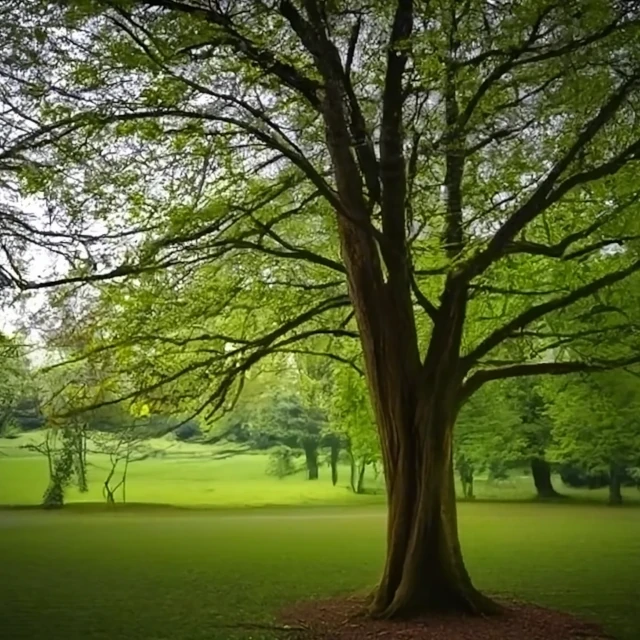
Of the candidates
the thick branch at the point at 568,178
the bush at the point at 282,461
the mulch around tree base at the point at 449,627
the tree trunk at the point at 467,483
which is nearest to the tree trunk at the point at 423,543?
the mulch around tree base at the point at 449,627

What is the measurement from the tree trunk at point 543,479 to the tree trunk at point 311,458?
3.54 m

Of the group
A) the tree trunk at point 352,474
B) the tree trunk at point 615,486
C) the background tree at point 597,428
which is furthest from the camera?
the tree trunk at point 352,474

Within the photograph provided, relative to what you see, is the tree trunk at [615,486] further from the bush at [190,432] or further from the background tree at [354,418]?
the bush at [190,432]

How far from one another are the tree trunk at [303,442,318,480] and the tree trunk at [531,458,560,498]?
3544mm

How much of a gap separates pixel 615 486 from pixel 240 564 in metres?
7.31

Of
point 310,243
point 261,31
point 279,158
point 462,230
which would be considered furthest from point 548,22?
point 310,243

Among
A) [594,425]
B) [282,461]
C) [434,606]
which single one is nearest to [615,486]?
[594,425]

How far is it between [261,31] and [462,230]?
7.07 feet

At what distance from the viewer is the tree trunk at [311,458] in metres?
Result: 13.9

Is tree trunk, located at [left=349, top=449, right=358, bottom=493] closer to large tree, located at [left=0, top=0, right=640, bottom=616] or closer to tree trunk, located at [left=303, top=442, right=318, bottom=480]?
tree trunk, located at [left=303, top=442, right=318, bottom=480]

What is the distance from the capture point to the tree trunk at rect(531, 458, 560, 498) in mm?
13867

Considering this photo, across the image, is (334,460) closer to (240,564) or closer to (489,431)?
(489,431)

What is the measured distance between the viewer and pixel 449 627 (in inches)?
204

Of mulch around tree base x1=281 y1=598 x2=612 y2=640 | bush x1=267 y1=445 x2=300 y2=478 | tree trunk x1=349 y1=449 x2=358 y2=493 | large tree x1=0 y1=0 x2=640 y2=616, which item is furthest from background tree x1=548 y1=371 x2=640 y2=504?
mulch around tree base x1=281 y1=598 x2=612 y2=640
